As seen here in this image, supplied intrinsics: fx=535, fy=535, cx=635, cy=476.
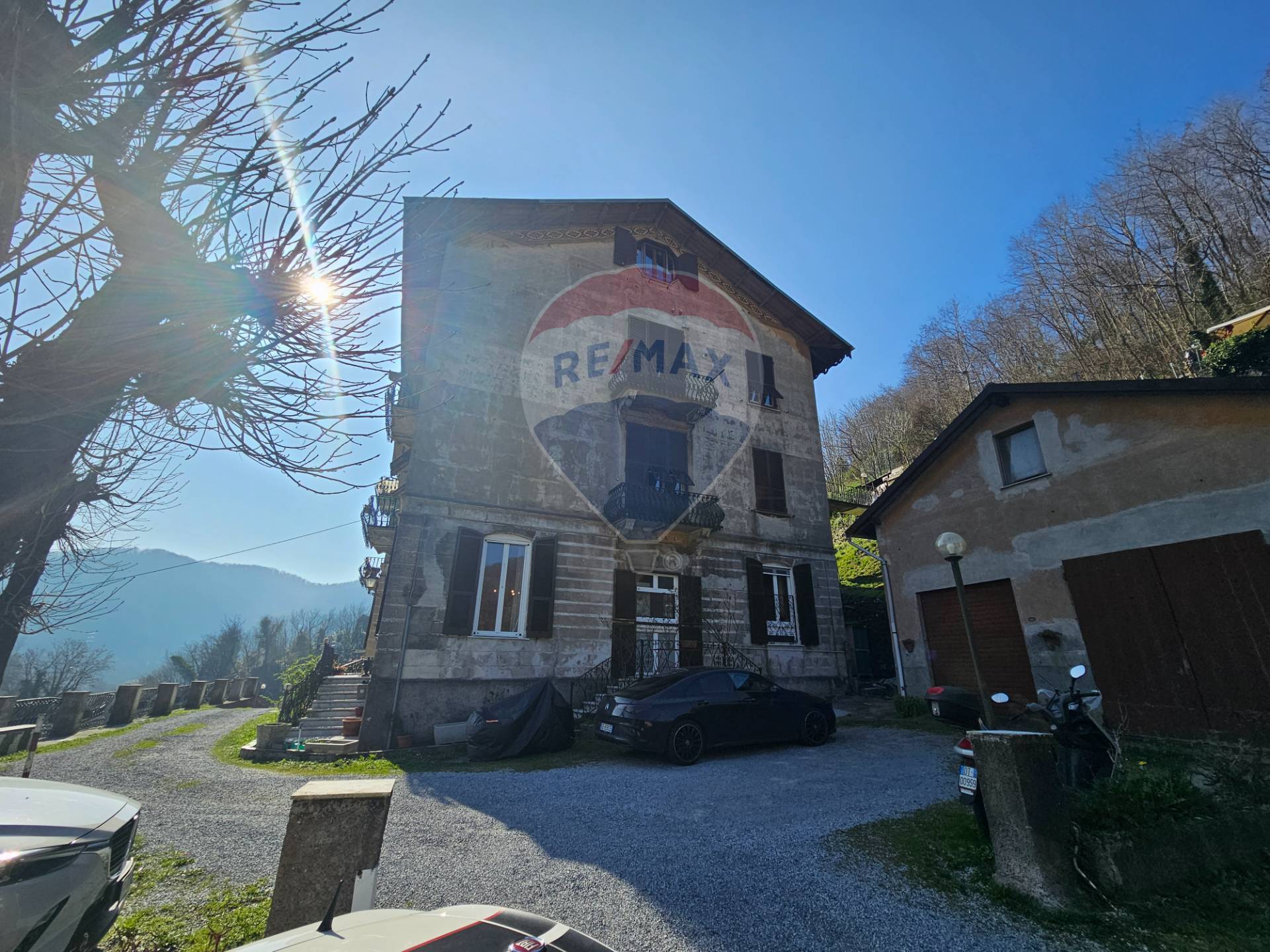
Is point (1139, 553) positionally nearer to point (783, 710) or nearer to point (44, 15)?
point (783, 710)

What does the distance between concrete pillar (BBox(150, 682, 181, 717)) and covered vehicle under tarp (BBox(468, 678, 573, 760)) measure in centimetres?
1411

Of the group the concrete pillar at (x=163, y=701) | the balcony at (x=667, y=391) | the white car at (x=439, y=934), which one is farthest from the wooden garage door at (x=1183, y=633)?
the concrete pillar at (x=163, y=701)

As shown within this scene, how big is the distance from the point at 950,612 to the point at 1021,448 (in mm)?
3580

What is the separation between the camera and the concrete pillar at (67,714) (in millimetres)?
12977

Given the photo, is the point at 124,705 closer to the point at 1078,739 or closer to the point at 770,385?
the point at 1078,739

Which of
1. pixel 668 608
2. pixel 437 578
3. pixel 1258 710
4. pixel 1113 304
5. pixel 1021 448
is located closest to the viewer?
pixel 1258 710

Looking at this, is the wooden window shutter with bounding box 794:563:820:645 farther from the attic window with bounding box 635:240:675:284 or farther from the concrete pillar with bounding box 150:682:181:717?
the concrete pillar with bounding box 150:682:181:717

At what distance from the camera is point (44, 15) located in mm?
2670

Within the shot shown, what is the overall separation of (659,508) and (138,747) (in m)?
11.9

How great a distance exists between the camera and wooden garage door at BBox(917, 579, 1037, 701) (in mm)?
9906

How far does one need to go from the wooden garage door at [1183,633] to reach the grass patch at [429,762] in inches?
316

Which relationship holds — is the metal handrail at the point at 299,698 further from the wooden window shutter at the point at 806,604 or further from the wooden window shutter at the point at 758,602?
the wooden window shutter at the point at 806,604

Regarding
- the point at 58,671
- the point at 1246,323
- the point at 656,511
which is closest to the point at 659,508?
the point at 656,511

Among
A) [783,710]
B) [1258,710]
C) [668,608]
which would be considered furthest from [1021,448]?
[668,608]
